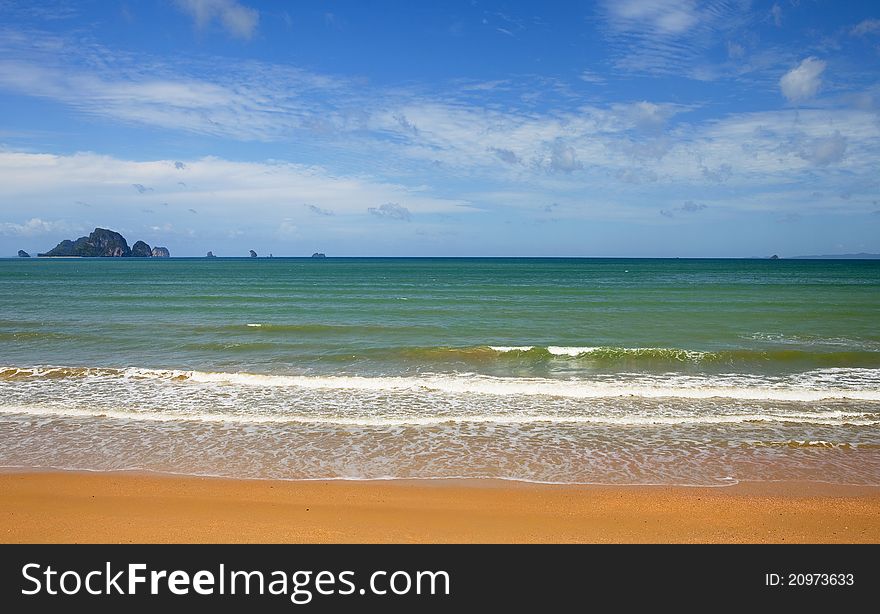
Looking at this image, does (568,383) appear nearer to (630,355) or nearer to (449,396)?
(449,396)

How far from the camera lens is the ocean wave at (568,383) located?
41.0 ft

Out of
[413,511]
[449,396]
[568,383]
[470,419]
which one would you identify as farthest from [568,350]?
[413,511]

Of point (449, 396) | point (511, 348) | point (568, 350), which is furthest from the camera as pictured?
point (511, 348)

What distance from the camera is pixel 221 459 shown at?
837 cm

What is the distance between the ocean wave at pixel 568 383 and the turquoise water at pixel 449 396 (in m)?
0.08

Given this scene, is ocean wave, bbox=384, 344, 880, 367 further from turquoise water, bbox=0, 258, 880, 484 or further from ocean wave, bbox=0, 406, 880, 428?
ocean wave, bbox=0, 406, 880, 428

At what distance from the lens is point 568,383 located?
44.3ft

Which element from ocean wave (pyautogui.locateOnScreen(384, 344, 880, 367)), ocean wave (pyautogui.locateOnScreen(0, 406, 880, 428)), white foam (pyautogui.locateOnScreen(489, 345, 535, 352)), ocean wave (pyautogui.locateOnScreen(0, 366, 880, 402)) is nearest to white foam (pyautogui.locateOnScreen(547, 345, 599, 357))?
ocean wave (pyautogui.locateOnScreen(384, 344, 880, 367))

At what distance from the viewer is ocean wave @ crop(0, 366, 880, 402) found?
1250 cm

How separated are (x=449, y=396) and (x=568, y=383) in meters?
3.08

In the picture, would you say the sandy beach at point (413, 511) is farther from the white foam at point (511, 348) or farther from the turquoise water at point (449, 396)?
the white foam at point (511, 348)

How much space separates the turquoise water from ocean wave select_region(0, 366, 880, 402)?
0.08m

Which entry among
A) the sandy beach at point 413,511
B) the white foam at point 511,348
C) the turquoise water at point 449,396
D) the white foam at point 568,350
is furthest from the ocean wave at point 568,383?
the sandy beach at point 413,511

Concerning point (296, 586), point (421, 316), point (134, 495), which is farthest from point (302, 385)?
point (421, 316)
